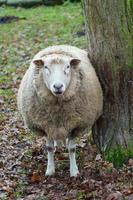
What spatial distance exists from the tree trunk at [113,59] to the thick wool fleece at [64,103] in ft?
0.49

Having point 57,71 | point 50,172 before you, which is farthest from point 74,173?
point 57,71

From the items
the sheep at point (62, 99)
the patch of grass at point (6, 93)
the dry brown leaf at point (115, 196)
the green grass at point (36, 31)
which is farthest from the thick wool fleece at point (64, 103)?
the green grass at point (36, 31)

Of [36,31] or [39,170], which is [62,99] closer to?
[39,170]

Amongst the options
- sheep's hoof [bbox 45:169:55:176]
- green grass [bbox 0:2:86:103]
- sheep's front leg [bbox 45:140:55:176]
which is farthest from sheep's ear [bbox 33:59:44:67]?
green grass [bbox 0:2:86:103]

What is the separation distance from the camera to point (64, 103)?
249 inches

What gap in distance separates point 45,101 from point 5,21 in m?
11.9

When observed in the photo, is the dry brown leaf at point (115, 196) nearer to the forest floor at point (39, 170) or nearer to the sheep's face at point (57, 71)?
the forest floor at point (39, 170)

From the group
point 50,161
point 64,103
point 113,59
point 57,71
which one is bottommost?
point 50,161

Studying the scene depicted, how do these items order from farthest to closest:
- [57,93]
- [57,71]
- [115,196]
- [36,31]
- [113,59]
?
[36,31], [113,59], [57,71], [57,93], [115,196]

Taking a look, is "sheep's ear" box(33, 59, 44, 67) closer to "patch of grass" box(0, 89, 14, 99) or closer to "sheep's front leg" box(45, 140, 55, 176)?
"sheep's front leg" box(45, 140, 55, 176)

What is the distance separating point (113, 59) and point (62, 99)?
0.76 meters

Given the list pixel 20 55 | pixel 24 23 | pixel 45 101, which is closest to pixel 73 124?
pixel 45 101

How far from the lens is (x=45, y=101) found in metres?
6.33

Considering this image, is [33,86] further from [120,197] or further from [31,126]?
[120,197]
